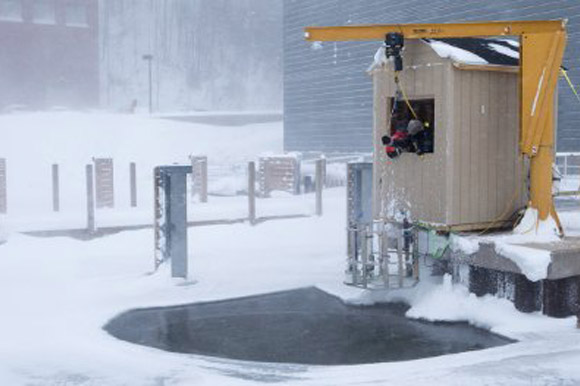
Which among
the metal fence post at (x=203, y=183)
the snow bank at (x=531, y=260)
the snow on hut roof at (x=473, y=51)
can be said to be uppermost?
the snow on hut roof at (x=473, y=51)

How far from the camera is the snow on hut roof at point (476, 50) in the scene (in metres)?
8.64

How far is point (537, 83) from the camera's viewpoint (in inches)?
326

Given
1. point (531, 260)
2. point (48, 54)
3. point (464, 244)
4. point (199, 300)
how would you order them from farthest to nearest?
point (48, 54) < point (199, 300) < point (464, 244) < point (531, 260)

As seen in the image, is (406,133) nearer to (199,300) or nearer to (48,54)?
(199,300)

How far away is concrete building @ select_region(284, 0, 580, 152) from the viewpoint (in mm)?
19984

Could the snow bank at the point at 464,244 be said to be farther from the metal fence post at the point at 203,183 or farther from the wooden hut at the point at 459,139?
the metal fence post at the point at 203,183

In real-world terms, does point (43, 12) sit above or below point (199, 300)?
above

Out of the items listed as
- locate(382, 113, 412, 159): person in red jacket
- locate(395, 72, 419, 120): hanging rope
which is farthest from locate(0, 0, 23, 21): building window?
locate(382, 113, 412, 159): person in red jacket

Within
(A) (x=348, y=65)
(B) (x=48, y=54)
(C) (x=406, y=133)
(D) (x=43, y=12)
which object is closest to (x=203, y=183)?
(C) (x=406, y=133)

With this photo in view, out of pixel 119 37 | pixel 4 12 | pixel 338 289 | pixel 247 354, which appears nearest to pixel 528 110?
pixel 338 289

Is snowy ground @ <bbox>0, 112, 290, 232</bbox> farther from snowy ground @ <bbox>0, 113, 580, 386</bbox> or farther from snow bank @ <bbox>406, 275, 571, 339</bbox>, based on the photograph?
snow bank @ <bbox>406, 275, 571, 339</bbox>

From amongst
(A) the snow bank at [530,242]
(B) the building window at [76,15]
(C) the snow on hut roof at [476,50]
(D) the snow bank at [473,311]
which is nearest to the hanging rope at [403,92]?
(C) the snow on hut roof at [476,50]

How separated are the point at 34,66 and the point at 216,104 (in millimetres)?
19095

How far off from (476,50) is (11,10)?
4136 centimetres
